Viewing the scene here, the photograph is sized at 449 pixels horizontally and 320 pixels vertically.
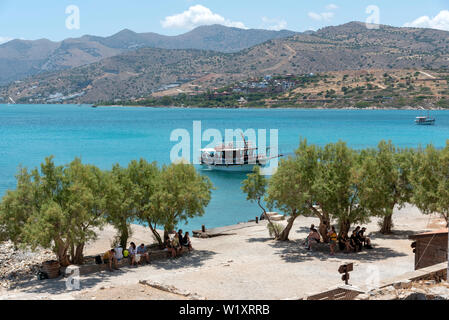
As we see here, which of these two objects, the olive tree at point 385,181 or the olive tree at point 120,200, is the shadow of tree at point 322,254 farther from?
the olive tree at point 120,200

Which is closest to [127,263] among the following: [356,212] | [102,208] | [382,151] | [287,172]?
[102,208]

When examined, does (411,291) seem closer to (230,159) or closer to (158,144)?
(230,159)

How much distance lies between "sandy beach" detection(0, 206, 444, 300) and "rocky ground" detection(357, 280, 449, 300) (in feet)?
2.96

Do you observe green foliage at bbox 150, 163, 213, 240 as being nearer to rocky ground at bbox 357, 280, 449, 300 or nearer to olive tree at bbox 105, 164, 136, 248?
olive tree at bbox 105, 164, 136, 248

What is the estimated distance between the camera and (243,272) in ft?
54.7

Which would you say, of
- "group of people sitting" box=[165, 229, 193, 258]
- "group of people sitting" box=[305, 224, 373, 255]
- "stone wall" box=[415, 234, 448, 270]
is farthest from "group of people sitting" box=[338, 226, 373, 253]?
"group of people sitting" box=[165, 229, 193, 258]

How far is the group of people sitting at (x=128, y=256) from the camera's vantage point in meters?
18.3

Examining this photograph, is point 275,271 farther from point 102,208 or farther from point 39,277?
point 39,277

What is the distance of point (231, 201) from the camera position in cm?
4672

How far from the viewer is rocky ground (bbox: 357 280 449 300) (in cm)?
1059

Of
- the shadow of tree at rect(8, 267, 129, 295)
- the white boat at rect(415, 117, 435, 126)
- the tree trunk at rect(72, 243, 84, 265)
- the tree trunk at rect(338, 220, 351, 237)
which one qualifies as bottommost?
the shadow of tree at rect(8, 267, 129, 295)

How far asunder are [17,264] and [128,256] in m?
4.87

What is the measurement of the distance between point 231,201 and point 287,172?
26.0 m

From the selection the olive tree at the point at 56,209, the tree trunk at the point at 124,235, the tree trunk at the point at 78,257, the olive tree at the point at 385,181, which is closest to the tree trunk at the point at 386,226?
the olive tree at the point at 385,181
